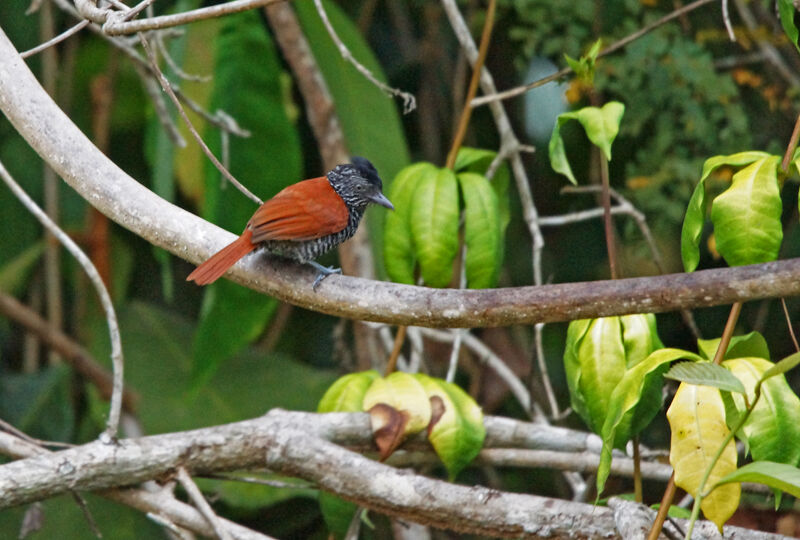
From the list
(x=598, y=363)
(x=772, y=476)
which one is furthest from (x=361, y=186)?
(x=772, y=476)

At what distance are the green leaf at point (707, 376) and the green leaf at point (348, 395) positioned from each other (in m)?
1.05

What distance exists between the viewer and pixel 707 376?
52.1 inches

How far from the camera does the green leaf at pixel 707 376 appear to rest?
130 cm

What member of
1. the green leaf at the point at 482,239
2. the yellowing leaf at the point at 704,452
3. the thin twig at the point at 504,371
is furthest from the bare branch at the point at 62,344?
the yellowing leaf at the point at 704,452

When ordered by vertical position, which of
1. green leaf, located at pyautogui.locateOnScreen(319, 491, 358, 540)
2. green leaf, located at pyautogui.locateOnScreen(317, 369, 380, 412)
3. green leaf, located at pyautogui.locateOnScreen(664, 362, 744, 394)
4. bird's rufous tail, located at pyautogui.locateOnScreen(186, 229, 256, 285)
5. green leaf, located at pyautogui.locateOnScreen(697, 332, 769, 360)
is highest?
→ bird's rufous tail, located at pyautogui.locateOnScreen(186, 229, 256, 285)

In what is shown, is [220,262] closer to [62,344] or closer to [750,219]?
[750,219]

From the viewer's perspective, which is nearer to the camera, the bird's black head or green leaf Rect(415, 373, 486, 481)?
green leaf Rect(415, 373, 486, 481)

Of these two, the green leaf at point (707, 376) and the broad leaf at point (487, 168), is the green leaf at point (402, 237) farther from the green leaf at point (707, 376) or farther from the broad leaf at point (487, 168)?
the green leaf at point (707, 376)

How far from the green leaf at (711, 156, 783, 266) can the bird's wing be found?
91cm

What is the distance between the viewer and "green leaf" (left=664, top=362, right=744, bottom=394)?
4.28ft

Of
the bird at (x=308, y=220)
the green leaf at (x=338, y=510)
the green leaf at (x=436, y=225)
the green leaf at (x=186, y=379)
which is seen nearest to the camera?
the bird at (x=308, y=220)

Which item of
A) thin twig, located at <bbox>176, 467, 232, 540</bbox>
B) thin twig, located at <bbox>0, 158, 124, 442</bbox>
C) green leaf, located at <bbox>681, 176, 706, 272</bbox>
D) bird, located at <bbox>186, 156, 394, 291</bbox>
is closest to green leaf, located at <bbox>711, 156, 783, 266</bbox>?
green leaf, located at <bbox>681, 176, 706, 272</bbox>

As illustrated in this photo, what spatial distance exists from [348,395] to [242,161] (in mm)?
1200

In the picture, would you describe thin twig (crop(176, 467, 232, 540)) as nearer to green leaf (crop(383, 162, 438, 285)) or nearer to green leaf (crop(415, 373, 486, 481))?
green leaf (crop(415, 373, 486, 481))
